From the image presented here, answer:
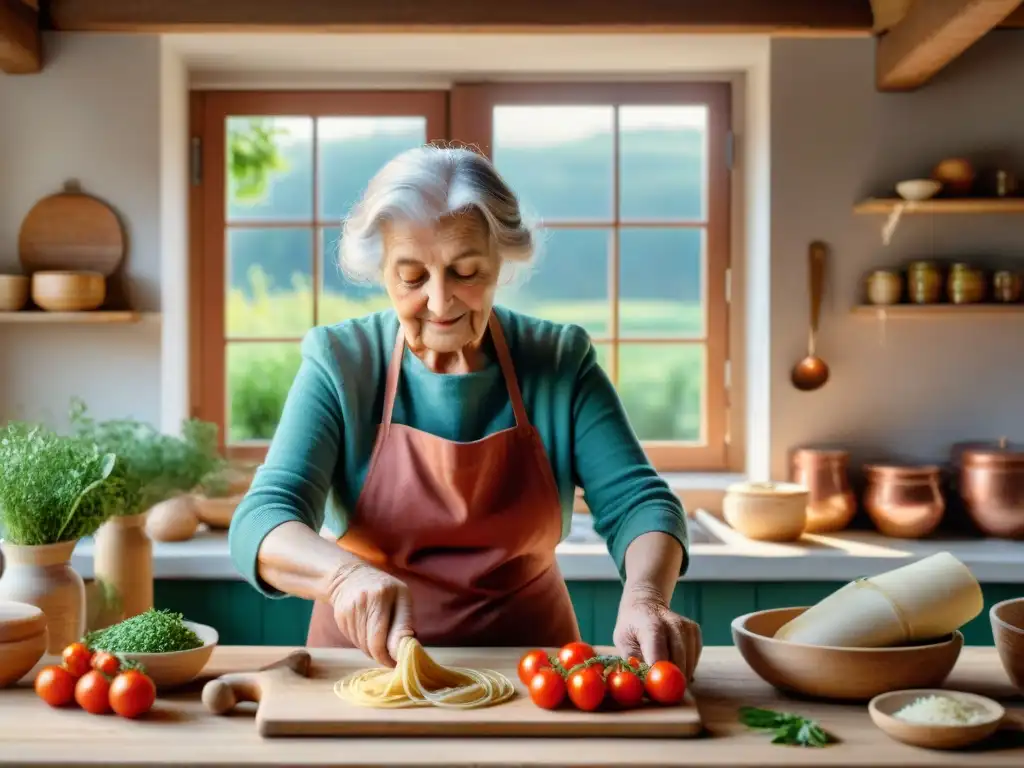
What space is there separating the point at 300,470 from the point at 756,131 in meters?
2.32

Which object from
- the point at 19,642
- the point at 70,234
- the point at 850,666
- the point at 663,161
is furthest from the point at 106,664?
the point at 663,161

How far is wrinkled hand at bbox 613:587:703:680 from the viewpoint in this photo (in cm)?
161

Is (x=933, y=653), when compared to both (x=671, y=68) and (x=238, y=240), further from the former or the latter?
(x=238, y=240)

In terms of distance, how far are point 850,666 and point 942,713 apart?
153mm

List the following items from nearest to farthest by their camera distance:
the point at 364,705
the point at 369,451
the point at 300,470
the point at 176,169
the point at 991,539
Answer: the point at 364,705 < the point at 300,470 < the point at 369,451 < the point at 991,539 < the point at 176,169

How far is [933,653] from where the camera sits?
155cm

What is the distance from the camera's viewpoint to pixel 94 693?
1500 millimetres

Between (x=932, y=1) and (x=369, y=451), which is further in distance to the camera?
(x=932, y=1)

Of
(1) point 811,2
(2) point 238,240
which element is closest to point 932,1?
(1) point 811,2

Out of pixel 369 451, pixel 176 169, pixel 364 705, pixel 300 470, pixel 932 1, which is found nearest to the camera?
pixel 364 705

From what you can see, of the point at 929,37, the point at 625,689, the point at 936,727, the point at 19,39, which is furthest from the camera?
the point at 19,39

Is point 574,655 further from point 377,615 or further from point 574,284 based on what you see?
point 574,284

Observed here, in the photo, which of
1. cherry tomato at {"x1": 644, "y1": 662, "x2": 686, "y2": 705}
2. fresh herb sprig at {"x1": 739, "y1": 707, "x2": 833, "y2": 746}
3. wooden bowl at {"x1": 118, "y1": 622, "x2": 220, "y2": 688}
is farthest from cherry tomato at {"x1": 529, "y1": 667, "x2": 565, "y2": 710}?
wooden bowl at {"x1": 118, "y1": 622, "x2": 220, "y2": 688}

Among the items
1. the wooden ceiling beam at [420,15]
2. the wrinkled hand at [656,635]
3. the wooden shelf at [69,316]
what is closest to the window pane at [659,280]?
the wooden ceiling beam at [420,15]
